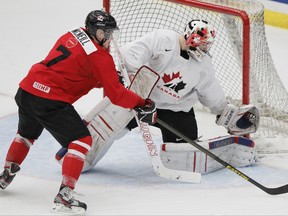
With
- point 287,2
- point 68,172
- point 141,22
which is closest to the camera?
point 68,172

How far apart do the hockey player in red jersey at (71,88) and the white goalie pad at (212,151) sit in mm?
514

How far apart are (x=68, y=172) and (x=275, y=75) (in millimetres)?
1741

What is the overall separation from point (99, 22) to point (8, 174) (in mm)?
795

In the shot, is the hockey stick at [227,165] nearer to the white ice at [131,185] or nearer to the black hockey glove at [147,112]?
the white ice at [131,185]

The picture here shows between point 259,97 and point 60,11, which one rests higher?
point 259,97

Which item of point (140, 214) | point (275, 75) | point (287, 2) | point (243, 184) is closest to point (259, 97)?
point (275, 75)

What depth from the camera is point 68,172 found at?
4.02 meters

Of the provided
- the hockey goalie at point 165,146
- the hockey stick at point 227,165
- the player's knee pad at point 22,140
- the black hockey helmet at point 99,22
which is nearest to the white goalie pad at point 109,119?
the hockey goalie at point 165,146

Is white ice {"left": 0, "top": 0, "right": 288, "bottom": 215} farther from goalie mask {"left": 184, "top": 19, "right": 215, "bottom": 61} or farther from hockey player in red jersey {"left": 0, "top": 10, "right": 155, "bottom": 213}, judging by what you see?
goalie mask {"left": 184, "top": 19, "right": 215, "bottom": 61}

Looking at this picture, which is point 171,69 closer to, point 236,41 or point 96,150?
point 96,150

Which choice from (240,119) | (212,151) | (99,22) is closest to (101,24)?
(99,22)

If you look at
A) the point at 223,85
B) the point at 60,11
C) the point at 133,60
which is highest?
the point at 133,60

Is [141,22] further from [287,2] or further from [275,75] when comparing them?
[287,2]

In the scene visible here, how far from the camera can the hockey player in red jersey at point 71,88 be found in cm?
401
